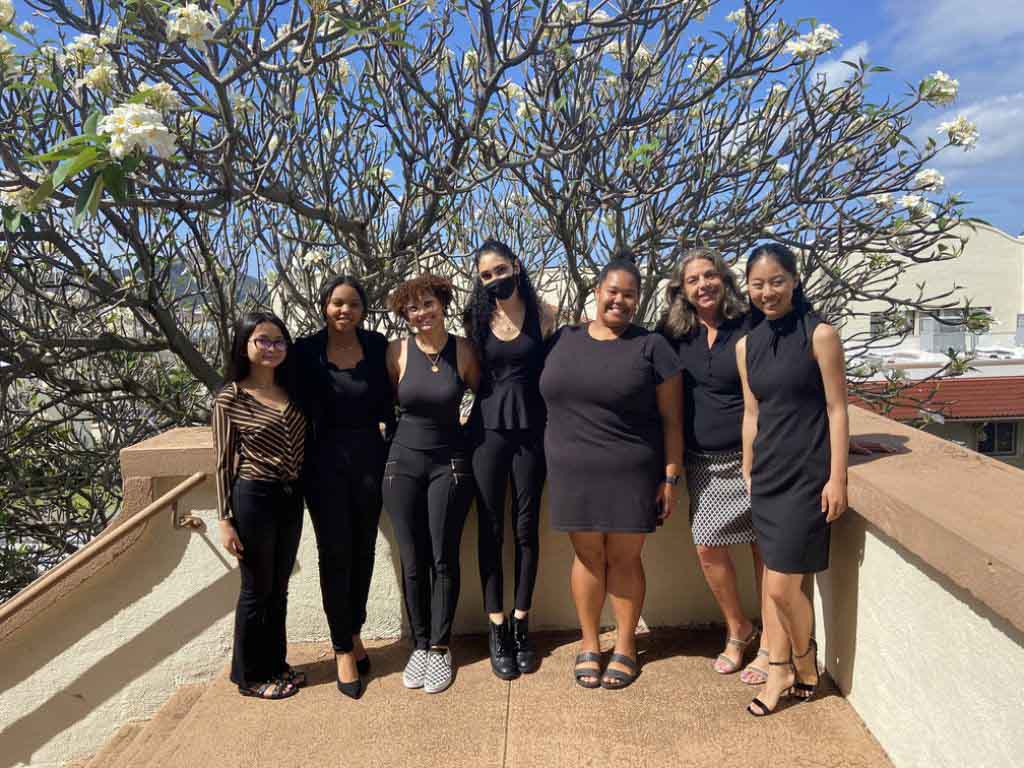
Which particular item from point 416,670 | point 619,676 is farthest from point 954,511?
point 416,670

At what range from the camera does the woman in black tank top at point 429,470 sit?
3.13 m

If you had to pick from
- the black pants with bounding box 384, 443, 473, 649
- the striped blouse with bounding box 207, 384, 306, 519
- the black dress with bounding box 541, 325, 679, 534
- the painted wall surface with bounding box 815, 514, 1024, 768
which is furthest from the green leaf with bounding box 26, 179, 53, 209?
the painted wall surface with bounding box 815, 514, 1024, 768

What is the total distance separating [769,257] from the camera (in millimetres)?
2703

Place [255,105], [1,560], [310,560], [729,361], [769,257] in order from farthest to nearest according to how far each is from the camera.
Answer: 1. [1,560]
2. [255,105]
3. [310,560]
4. [729,361]
5. [769,257]

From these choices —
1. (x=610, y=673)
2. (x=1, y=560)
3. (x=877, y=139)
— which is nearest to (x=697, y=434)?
(x=610, y=673)

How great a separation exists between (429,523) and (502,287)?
1.06 metres

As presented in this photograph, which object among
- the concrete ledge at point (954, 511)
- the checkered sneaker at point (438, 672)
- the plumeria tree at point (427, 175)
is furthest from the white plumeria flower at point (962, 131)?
the checkered sneaker at point (438, 672)

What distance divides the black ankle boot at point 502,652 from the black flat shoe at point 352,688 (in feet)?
1.93

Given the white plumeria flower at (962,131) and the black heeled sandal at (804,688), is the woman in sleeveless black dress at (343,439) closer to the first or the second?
the black heeled sandal at (804,688)

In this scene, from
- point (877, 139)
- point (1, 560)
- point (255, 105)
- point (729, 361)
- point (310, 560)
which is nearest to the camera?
point (729, 361)

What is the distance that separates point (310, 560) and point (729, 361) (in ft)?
7.24

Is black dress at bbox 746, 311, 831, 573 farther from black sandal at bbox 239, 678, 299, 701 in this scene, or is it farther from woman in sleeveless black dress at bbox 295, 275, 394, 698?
black sandal at bbox 239, 678, 299, 701

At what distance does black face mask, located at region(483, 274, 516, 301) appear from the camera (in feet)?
10.5

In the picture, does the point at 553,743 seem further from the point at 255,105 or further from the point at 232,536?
the point at 255,105
